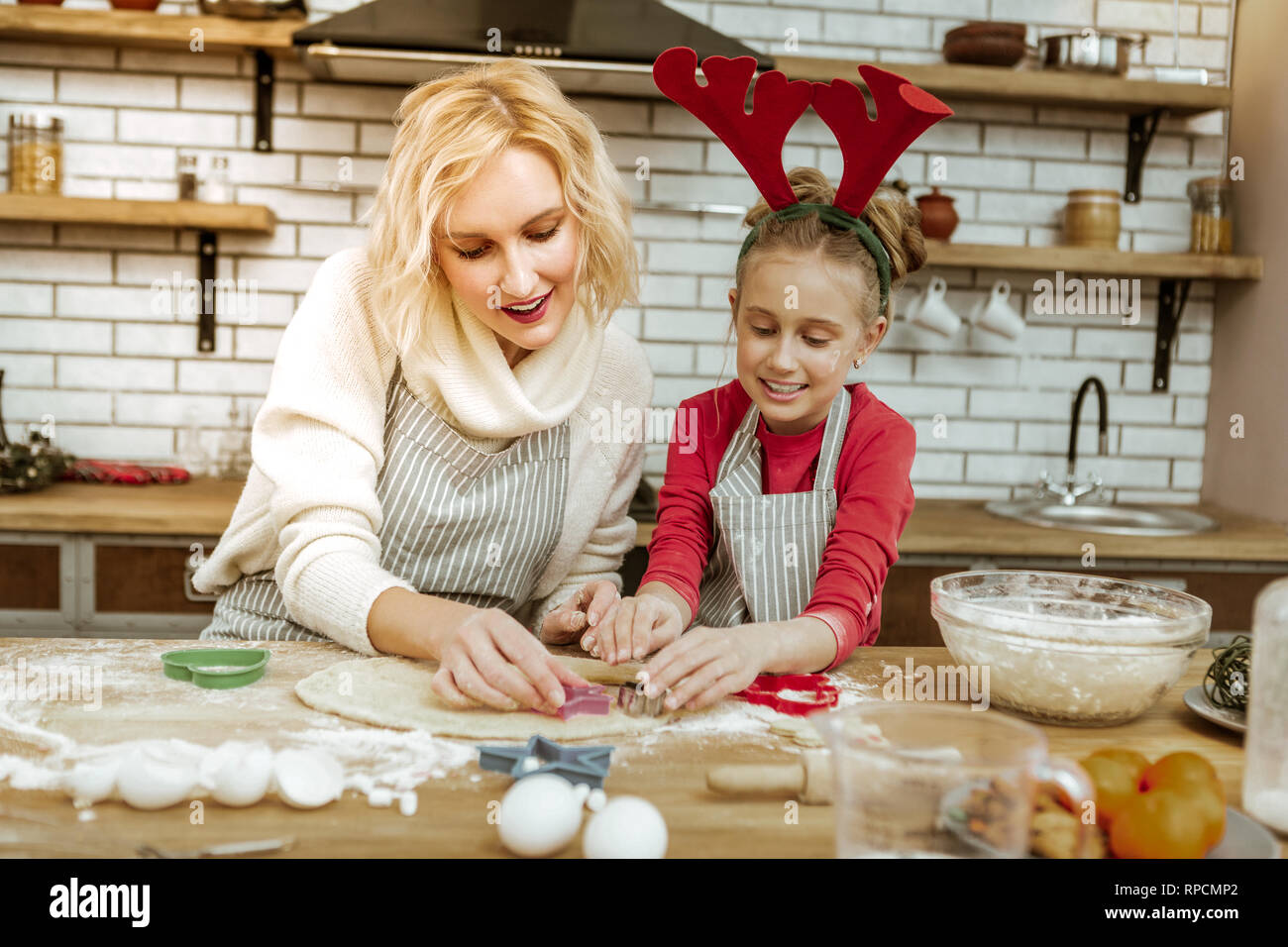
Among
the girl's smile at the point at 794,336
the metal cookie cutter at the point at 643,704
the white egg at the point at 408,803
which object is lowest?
the white egg at the point at 408,803

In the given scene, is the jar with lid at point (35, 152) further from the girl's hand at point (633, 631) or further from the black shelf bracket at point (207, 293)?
the girl's hand at point (633, 631)

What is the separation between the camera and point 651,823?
0.81m

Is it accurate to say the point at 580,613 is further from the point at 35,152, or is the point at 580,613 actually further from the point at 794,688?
the point at 35,152

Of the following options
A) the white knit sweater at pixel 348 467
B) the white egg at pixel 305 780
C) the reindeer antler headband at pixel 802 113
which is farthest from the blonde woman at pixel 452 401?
the white egg at pixel 305 780

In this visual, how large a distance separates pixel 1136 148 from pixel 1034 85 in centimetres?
54

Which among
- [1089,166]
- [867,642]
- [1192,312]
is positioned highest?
[1089,166]

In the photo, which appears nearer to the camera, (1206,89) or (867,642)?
(867,642)

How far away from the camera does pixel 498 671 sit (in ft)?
3.73

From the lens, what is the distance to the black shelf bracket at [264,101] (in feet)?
9.79

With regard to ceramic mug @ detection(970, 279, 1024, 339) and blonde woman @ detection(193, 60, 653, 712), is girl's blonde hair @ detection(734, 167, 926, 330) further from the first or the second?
ceramic mug @ detection(970, 279, 1024, 339)

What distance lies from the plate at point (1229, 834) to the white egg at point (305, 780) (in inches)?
19.8
